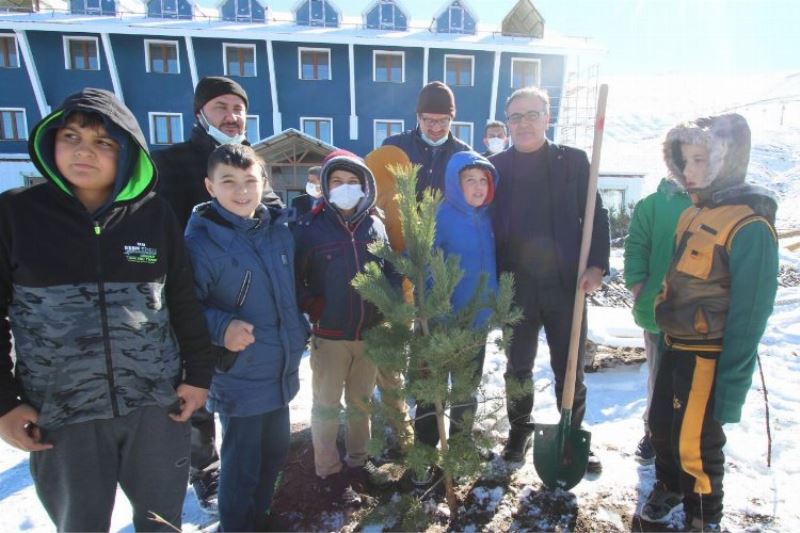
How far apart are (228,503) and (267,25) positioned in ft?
61.2

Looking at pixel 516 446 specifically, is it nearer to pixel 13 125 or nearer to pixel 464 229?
pixel 464 229

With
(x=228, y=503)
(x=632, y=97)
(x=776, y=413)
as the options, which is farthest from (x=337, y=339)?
(x=632, y=97)

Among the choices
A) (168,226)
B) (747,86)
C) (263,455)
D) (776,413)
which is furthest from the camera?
(747,86)

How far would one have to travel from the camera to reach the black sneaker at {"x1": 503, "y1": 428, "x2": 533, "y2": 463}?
3146mm

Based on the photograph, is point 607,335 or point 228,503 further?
point 607,335

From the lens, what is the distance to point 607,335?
186 inches

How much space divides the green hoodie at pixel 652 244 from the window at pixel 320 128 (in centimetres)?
1547

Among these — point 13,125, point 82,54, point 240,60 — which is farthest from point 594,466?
point 13,125

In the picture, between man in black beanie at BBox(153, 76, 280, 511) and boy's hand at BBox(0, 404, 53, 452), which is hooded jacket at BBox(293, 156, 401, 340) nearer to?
man in black beanie at BBox(153, 76, 280, 511)

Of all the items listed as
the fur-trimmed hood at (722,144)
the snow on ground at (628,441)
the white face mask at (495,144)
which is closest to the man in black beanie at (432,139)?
the snow on ground at (628,441)

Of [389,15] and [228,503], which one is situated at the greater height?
[389,15]

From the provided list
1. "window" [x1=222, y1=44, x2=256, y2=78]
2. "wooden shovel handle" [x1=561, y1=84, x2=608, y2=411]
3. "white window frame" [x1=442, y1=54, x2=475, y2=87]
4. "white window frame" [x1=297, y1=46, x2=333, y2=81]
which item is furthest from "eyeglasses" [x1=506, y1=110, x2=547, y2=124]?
"window" [x1=222, y1=44, x2=256, y2=78]

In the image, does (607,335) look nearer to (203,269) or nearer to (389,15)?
(203,269)

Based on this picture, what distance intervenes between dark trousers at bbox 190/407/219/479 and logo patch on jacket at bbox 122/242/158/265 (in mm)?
1476
